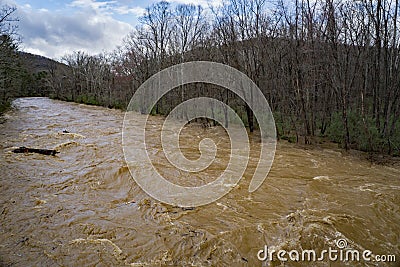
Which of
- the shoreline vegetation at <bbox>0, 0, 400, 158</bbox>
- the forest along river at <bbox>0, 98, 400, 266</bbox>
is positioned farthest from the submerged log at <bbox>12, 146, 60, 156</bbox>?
the shoreline vegetation at <bbox>0, 0, 400, 158</bbox>

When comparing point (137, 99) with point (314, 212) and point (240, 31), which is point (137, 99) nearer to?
point (240, 31)

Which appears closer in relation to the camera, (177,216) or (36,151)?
(177,216)

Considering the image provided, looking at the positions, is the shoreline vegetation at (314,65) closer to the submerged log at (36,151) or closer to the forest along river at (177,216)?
the forest along river at (177,216)

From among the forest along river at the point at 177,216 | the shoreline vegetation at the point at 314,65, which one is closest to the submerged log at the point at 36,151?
the forest along river at the point at 177,216

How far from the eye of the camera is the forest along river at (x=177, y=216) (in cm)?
439

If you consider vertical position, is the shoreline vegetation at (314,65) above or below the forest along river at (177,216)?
above

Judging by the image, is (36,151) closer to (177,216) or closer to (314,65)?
(177,216)

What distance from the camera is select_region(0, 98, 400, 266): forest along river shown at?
14.4 feet

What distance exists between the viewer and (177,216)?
5.58 m

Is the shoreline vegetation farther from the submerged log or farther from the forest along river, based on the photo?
the submerged log

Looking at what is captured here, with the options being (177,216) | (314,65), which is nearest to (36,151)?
(177,216)

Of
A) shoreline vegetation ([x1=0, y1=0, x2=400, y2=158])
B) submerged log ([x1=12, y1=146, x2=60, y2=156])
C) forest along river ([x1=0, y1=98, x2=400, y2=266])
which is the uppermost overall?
shoreline vegetation ([x1=0, y1=0, x2=400, y2=158])

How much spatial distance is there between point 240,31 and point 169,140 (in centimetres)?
748

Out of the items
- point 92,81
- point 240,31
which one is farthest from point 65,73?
point 240,31
